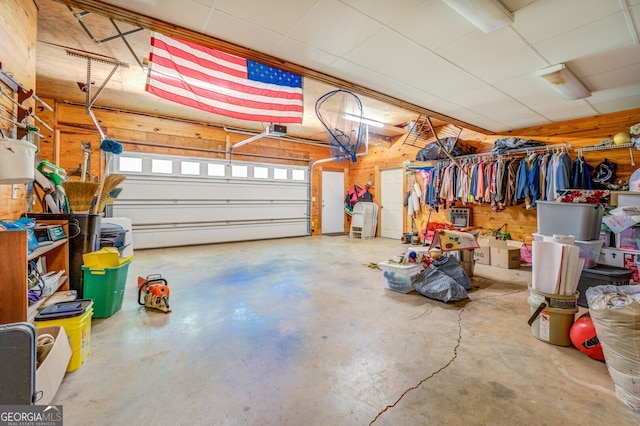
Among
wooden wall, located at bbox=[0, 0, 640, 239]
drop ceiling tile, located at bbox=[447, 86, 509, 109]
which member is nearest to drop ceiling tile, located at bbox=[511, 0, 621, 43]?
drop ceiling tile, located at bbox=[447, 86, 509, 109]

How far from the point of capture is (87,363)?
1838mm

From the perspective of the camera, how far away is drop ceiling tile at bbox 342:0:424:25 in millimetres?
1995

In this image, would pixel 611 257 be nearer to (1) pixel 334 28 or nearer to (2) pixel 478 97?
(2) pixel 478 97

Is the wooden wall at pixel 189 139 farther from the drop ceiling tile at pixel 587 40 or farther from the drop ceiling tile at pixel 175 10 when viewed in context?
the drop ceiling tile at pixel 587 40

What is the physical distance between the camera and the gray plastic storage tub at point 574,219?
302 centimetres

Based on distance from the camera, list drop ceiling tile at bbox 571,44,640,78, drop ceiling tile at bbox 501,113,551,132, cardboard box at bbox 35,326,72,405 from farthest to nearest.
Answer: drop ceiling tile at bbox 501,113,551,132 → drop ceiling tile at bbox 571,44,640,78 → cardboard box at bbox 35,326,72,405

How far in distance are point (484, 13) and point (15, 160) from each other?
315cm

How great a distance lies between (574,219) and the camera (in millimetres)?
3096

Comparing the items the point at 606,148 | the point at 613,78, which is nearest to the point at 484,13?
the point at 613,78

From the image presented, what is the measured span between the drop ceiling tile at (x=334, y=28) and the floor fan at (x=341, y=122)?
933mm

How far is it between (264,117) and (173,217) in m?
4.49

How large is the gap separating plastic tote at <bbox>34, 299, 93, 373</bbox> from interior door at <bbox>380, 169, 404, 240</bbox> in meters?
7.06

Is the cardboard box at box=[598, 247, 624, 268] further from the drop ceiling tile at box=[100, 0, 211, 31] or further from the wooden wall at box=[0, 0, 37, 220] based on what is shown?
the wooden wall at box=[0, 0, 37, 220]

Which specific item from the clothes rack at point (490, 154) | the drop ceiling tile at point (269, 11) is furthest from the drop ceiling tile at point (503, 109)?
the drop ceiling tile at point (269, 11)
